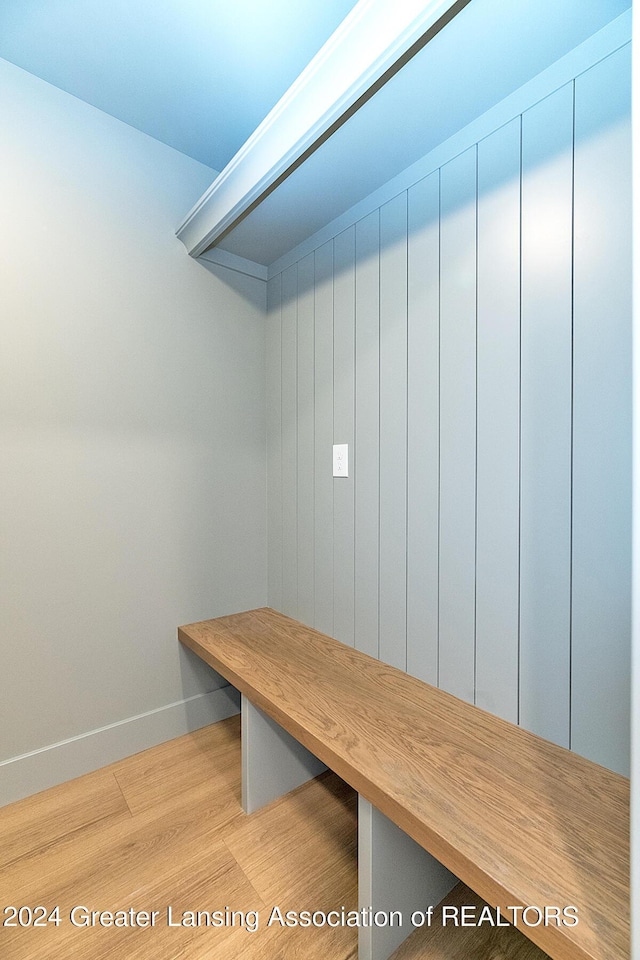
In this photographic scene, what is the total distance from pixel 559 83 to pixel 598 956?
1.82 meters

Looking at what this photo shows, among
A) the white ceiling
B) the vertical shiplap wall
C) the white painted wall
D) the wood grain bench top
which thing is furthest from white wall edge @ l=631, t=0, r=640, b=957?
the white painted wall

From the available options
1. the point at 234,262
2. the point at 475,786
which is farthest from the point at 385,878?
the point at 234,262

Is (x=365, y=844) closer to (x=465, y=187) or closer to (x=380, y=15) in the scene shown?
(x=465, y=187)

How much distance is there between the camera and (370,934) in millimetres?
959

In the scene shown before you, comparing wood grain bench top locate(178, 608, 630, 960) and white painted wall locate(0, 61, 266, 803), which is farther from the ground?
white painted wall locate(0, 61, 266, 803)

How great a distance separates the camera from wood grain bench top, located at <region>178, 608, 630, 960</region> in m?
0.73

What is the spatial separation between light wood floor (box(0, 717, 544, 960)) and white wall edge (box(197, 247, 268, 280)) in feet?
7.14

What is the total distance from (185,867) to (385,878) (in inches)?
24.4

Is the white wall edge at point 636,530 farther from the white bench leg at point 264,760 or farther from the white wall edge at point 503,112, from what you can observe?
the white bench leg at point 264,760

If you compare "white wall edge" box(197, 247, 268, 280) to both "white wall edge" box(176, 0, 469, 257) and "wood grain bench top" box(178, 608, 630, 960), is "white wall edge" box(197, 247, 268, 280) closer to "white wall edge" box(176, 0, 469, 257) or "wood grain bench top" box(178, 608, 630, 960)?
"white wall edge" box(176, 0, 469, 257)

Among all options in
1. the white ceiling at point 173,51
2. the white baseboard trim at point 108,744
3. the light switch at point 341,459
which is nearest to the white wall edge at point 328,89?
the white ceiling at point 173,51

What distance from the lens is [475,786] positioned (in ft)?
3.17

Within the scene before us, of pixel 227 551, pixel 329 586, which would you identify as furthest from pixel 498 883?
pixel 227 551

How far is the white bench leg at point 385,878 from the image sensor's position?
0.98 meters
